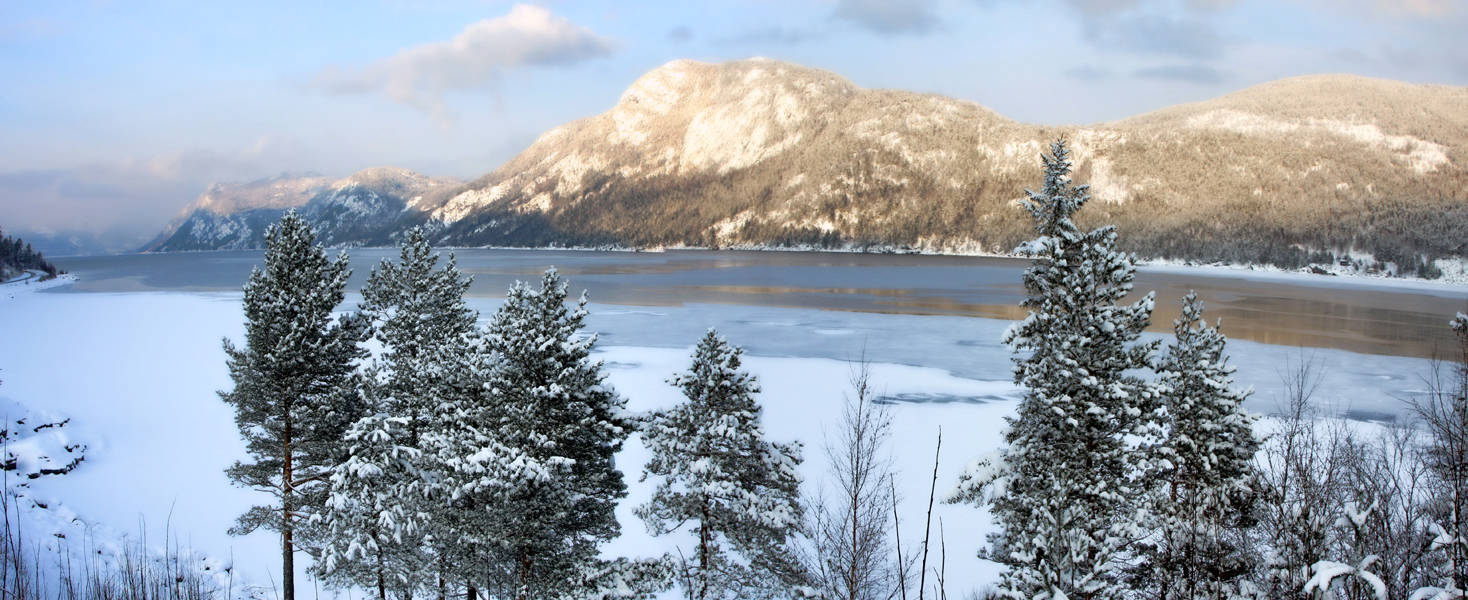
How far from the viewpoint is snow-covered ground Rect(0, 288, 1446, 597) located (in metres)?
20.8

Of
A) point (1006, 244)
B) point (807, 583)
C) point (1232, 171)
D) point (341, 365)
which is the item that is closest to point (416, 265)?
point (341, 365)

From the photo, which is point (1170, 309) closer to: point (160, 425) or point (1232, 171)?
point (160, 425)

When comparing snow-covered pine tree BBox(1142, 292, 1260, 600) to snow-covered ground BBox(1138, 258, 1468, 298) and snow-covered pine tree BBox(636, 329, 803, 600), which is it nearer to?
snow-covered pine tree BBox(636, 329, 803, 600)

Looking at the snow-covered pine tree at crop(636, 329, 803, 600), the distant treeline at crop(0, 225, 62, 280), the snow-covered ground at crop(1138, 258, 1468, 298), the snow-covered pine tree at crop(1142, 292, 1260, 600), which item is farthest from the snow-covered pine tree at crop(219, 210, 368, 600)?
the distant treeline at crop(0, 225, 62, 280)

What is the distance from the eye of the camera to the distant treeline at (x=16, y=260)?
102 m

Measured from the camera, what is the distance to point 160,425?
2873 cm

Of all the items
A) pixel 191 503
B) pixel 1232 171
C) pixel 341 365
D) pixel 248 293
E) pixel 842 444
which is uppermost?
pixel 1232 171

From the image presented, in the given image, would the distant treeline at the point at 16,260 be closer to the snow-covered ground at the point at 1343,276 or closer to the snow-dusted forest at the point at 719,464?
the snow-dusted forest at the point at 719,464

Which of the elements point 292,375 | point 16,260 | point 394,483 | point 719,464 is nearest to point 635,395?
point 394,483

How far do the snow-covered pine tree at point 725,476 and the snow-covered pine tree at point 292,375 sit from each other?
7.12 meters

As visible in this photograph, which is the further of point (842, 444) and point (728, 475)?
point (842, 444)

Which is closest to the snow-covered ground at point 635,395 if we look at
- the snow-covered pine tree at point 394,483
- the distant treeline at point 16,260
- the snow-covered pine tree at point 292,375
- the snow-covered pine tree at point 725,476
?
the snow-covered pine tree at point 292,375

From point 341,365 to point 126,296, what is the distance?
8322cm

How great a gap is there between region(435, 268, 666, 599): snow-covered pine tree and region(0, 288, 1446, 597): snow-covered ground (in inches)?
235
